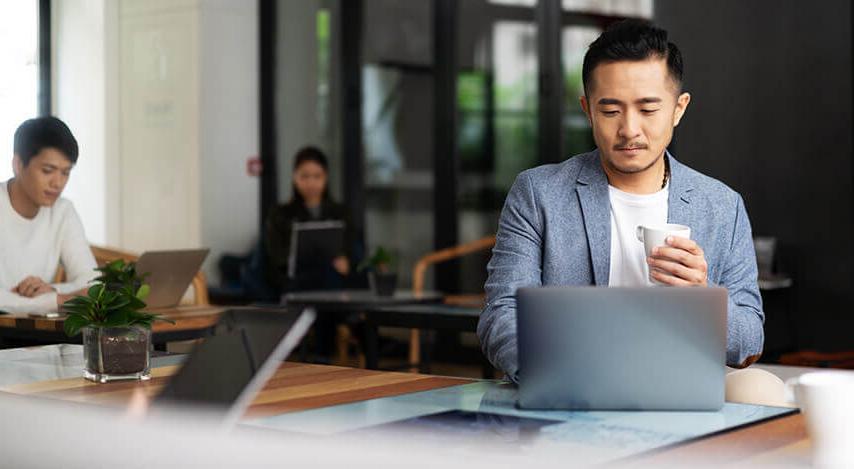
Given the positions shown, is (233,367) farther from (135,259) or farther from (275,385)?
(135,259)

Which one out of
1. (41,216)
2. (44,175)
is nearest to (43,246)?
(41,216)

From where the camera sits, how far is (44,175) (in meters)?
4.58

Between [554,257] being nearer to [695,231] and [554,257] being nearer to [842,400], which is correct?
[695,231]

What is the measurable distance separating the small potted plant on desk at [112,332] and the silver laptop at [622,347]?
82cm

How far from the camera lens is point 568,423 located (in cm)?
176

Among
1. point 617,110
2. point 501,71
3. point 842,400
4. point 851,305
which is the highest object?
point 501,71

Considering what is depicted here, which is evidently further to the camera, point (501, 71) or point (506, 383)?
point (501, 71)

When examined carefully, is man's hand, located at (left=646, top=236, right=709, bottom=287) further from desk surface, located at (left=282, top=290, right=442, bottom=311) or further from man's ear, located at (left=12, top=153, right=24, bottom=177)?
desk surface, located at (left=282, top=290, right=442, bottom=311)

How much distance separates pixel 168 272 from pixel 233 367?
2683 millimetres

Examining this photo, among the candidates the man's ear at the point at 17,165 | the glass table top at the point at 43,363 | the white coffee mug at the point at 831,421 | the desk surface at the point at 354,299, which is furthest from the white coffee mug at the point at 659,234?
the desk surface at the point at 354,299

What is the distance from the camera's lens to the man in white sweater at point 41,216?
457 centimetres

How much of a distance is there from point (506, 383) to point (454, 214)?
6.13 metres

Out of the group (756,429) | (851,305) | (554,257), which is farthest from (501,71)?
(756,429)

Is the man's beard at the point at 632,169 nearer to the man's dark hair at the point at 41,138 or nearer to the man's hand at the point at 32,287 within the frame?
the man's hand at the point at 32,287
